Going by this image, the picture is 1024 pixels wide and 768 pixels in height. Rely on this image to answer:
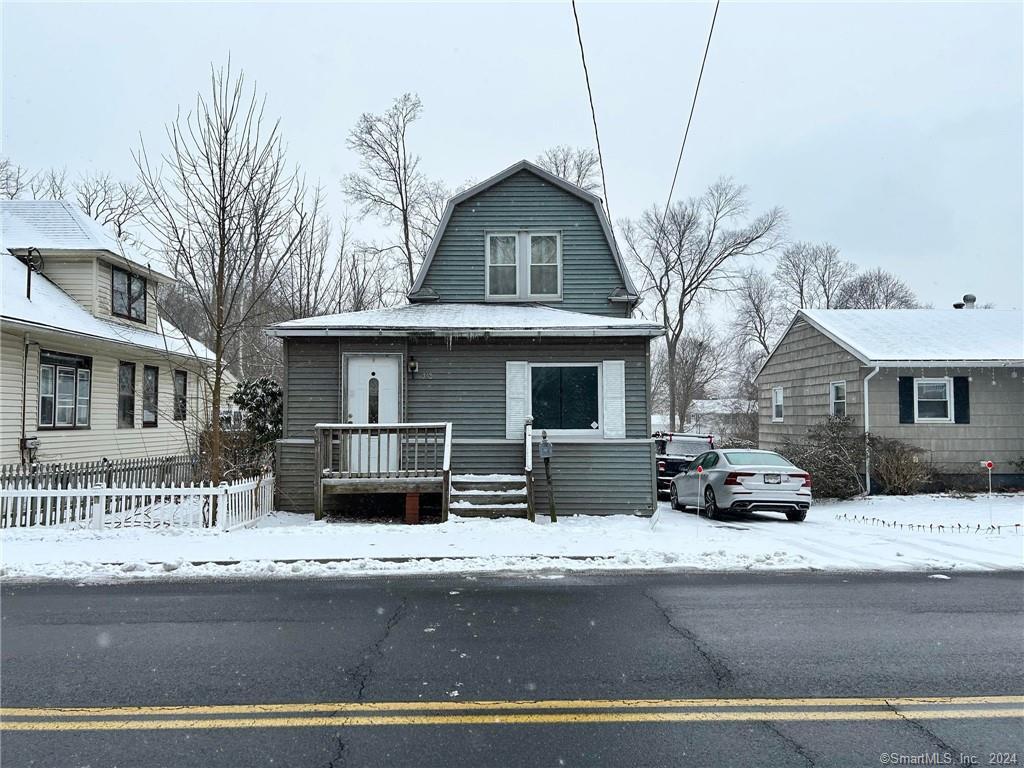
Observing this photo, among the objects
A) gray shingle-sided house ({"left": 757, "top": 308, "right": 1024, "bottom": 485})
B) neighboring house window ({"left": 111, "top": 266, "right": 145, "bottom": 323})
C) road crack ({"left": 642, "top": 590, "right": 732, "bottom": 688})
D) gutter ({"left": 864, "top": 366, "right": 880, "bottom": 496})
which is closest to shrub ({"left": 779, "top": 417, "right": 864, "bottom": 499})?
gutter ({"left": 864, "top": 366, "right": 880, "bottom": 496})

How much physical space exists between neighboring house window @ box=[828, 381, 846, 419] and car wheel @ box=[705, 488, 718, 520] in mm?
6947

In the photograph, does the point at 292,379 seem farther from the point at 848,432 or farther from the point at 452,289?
the point at 848,432

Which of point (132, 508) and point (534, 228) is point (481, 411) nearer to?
point (534, 228)

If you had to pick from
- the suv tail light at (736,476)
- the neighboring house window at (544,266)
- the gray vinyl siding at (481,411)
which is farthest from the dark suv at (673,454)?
the neighboring house window at (544,266)

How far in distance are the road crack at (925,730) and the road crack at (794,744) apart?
722 millimetres

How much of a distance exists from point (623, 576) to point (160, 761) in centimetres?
560

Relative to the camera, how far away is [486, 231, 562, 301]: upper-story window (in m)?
15.9

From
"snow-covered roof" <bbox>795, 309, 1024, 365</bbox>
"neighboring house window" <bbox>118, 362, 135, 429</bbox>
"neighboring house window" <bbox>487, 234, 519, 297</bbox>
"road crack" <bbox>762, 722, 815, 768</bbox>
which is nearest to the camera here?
"road crack" <bbox>762, 722, 815, 768</bbox>

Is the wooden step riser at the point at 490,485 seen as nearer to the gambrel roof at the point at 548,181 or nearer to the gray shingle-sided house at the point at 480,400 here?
the gray shingle-sided house at the point at 480,400

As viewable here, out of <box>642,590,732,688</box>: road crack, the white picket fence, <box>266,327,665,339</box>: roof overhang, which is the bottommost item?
<box>642,590,732,688</box>: road crack

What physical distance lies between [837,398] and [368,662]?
18.2m

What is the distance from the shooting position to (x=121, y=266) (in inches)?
740

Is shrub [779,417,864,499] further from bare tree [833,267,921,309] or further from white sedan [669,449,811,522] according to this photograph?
bare tree [833,267,921,309]

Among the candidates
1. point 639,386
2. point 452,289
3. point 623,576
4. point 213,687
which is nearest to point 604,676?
point 213,687
